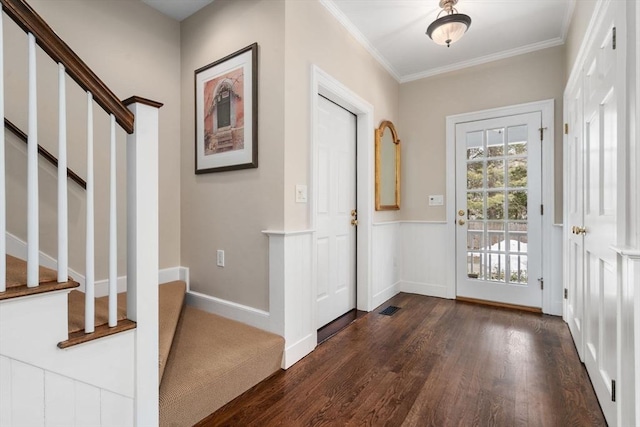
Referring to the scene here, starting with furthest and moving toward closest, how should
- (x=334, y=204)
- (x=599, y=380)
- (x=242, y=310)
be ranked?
1. (x=334, y=204)
2. (x=242, y=310)
3. (x=599, y=380)

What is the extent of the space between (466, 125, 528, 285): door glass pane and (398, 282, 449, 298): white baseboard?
37 cm

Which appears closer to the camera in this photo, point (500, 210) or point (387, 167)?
point (500, 210)

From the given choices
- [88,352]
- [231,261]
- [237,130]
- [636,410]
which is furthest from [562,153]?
[88,352]

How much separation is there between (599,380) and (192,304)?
2.75 m

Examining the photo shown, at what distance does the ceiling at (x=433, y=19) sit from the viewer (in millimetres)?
2490

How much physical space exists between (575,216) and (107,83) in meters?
3.72

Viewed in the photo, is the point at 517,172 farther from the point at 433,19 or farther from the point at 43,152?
the point at 43,152

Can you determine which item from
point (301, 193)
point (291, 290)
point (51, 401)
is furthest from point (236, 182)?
point (51, 401)

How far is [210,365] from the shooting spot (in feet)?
5.44

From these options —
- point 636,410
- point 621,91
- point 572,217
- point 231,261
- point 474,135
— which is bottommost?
point 636,410

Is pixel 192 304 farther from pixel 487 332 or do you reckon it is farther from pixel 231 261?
pixel 487 332

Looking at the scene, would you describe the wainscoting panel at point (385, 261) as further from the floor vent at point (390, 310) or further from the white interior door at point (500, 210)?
the white interior door at point (500, 210)

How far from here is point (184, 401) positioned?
146 centimetres

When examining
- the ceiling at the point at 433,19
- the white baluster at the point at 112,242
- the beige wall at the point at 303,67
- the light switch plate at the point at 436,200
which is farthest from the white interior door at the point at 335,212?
the white baluster at the point at 112,242
